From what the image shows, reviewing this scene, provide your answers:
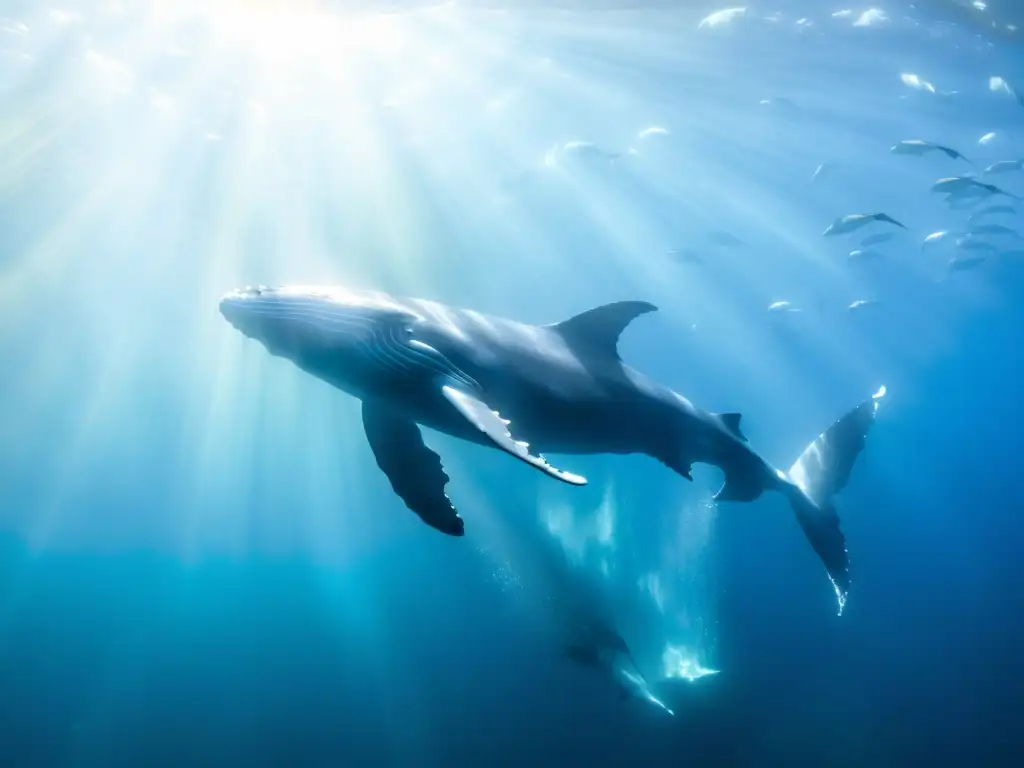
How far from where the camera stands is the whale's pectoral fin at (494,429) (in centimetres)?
391

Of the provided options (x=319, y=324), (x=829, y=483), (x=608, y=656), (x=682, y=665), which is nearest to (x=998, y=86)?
(x=829, y=483)

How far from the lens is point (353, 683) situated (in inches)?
1138

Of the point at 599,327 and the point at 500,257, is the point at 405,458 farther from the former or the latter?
the point at 500,257

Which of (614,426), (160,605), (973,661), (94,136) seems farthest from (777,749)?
(160,605)

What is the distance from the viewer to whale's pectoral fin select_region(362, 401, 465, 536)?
5.54 meters

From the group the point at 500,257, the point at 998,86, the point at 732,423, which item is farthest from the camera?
the point at 500,257

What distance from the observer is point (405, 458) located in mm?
5676

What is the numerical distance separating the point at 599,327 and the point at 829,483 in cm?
468

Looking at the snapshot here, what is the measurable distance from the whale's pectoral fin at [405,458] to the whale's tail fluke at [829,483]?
4778mm

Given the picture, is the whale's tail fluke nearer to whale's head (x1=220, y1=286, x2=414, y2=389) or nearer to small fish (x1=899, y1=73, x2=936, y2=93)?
whale's head (x1=220, y1=286, x2=414, y2=389)

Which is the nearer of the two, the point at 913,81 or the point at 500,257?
the point at 913,81

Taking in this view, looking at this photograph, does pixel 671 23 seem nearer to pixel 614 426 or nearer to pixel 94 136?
→ pixel 614 426

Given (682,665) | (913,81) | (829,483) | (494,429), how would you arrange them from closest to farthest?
(494,429), (829,483), (682,665), (913,81)

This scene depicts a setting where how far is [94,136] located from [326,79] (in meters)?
10.8
